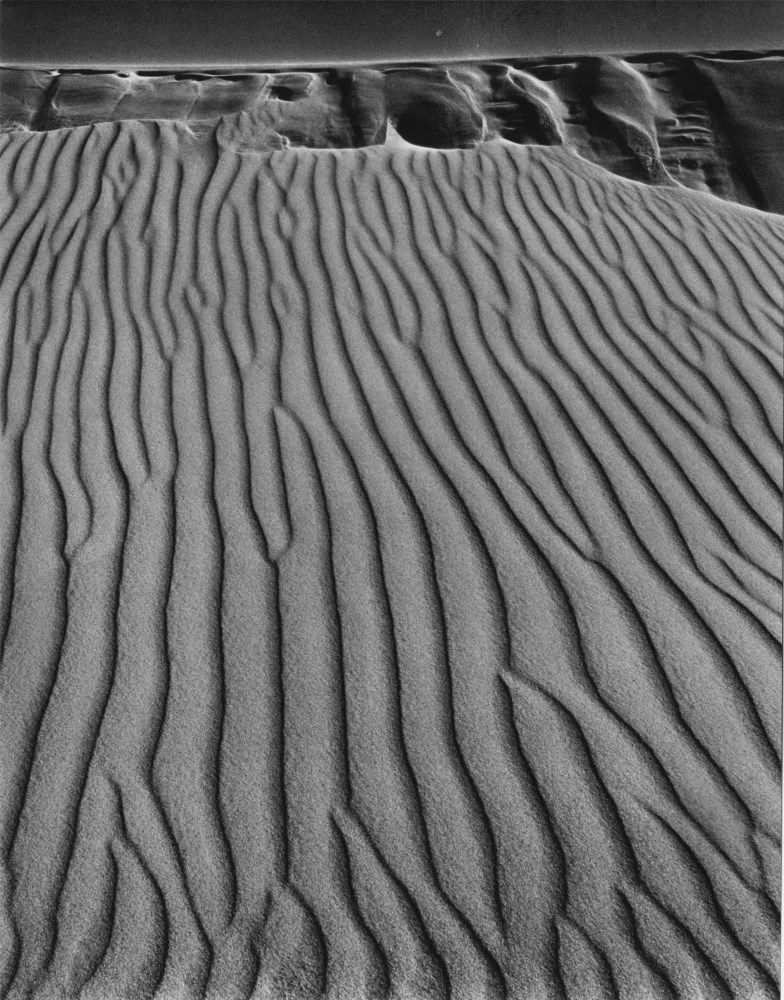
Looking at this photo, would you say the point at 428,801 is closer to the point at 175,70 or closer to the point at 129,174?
the point at 129,174

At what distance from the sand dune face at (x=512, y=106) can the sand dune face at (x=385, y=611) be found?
71.0 inches

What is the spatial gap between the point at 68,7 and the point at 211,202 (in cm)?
437

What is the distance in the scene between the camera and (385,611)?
3.20 metres

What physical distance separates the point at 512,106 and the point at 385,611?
5.60 metres

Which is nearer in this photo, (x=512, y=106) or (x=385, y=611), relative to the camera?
(x=385, y=611)

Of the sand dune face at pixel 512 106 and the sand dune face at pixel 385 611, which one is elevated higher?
the sand dune face at pixel 512 106

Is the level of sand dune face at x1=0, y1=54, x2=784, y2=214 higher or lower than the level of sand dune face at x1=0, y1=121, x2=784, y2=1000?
higher

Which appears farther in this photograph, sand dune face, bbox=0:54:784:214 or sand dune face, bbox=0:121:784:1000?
sand dune face, bbox=0:54:784:214

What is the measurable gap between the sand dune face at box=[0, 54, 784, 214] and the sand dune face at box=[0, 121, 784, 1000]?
180cm

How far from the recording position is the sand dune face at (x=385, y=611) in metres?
2.38

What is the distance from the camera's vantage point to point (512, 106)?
7562 millimetres

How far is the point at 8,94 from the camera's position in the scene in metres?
7.66

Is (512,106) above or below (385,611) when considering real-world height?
above

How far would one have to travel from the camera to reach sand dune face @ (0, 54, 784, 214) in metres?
7.11
